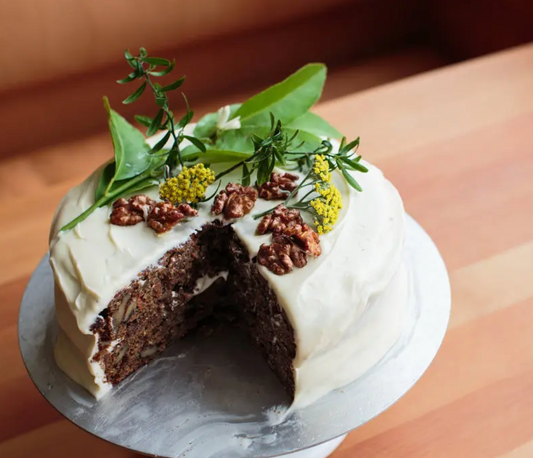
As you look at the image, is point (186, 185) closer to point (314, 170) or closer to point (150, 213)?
point (150, 213)

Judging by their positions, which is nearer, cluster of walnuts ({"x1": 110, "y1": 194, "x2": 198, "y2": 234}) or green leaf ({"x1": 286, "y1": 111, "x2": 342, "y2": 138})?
cluster of walnuts ({"x1": 110, "y1": 194, "x2": 198, "y2": 234})

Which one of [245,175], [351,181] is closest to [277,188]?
[245,175]

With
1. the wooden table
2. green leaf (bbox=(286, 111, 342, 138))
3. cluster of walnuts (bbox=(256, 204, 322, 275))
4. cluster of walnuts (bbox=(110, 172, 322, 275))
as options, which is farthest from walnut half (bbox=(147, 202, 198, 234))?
the wooden table

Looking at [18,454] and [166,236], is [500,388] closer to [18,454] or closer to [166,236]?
[166,236]

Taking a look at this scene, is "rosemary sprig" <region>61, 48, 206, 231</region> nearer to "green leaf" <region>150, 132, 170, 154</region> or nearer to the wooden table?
"green leaf" <region>150, 132, 170, 154</region>

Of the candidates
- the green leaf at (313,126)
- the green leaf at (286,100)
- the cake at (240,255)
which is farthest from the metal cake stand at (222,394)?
the green leaf at (286,100)

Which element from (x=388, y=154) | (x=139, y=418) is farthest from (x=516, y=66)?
(x=139, y=418)
